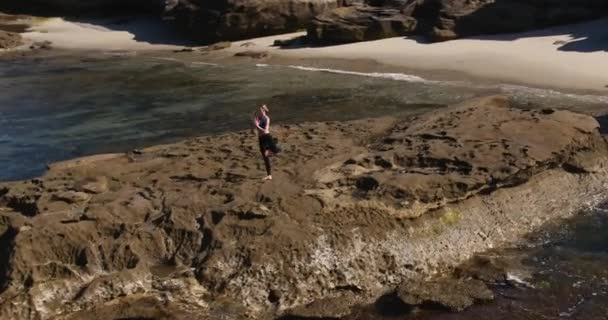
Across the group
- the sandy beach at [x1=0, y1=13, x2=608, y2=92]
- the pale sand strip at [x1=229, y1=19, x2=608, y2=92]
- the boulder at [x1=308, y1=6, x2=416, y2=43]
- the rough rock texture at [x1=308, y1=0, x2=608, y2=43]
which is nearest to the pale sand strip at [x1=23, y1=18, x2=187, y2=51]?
the sandy beach at [x1=0, y1=13, x2=608, y2=92]

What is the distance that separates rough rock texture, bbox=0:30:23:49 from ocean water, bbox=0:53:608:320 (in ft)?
22.8

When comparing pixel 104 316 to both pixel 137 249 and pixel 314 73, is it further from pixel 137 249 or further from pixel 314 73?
pixel 314 73

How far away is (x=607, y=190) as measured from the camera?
11.8 metres

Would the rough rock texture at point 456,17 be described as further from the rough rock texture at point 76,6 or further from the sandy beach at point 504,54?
the rough rock texture at point 76,6

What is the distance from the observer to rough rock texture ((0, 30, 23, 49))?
38062mm

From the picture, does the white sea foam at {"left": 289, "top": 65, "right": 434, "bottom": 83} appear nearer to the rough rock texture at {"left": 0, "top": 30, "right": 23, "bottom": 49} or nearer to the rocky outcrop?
the rocky outcrop

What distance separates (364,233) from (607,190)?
492 cm

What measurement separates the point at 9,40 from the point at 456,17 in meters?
24.8

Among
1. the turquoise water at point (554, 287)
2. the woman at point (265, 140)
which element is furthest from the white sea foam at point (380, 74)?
the turquoise water at point (554, 287)

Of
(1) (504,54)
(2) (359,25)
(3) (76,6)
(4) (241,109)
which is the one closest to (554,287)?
(4) (241,109)

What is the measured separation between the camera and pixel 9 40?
1526 inches

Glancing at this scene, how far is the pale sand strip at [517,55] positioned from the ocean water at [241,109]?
1.35 m

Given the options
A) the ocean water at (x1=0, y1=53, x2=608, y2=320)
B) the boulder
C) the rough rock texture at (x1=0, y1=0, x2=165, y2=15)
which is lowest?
the ocean water at (x1=0, y1=53, x2=608, y2=320)

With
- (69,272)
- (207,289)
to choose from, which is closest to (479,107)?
(207,289)
